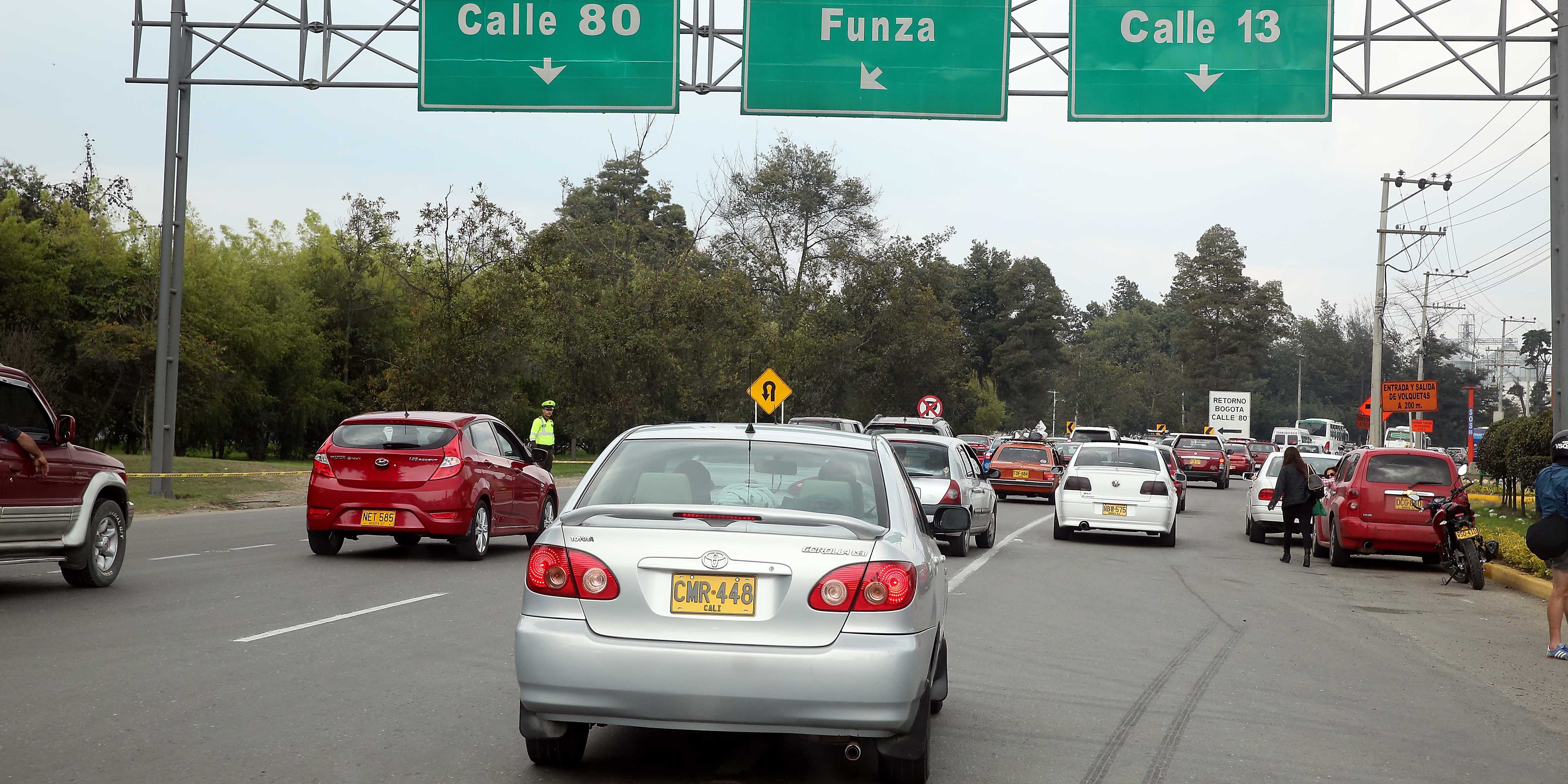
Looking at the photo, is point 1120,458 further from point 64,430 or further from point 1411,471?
point 64,430

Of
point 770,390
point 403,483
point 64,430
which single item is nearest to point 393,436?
point 403,483

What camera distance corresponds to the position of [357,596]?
468 inches

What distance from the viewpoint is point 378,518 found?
1481 centimetres

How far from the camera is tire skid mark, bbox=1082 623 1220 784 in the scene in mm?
6305

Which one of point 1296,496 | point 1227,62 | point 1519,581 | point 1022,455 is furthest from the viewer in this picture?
point 1022,455

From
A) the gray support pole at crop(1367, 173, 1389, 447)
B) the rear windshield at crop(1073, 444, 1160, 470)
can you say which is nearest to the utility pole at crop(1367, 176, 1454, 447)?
the gray support pole at crop(1367, 173, 1389, 447)

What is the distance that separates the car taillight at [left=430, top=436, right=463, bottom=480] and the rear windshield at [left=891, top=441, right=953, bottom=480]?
222 inches

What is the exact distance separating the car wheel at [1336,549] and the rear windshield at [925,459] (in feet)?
17.0

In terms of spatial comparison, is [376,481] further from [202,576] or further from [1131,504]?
[1131,504]

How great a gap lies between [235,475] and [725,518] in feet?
93.6

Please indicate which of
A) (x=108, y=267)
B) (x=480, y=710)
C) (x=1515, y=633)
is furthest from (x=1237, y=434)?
(x=480, y=710)

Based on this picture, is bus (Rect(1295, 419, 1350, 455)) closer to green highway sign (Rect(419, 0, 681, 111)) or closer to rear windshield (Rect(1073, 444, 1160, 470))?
rear windshield (Rect(1073, 444, 1160, 470))

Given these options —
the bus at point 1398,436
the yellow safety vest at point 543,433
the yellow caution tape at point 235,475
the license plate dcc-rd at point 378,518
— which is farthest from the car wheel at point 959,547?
the bus at point 1398,436

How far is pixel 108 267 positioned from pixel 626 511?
136 feet
